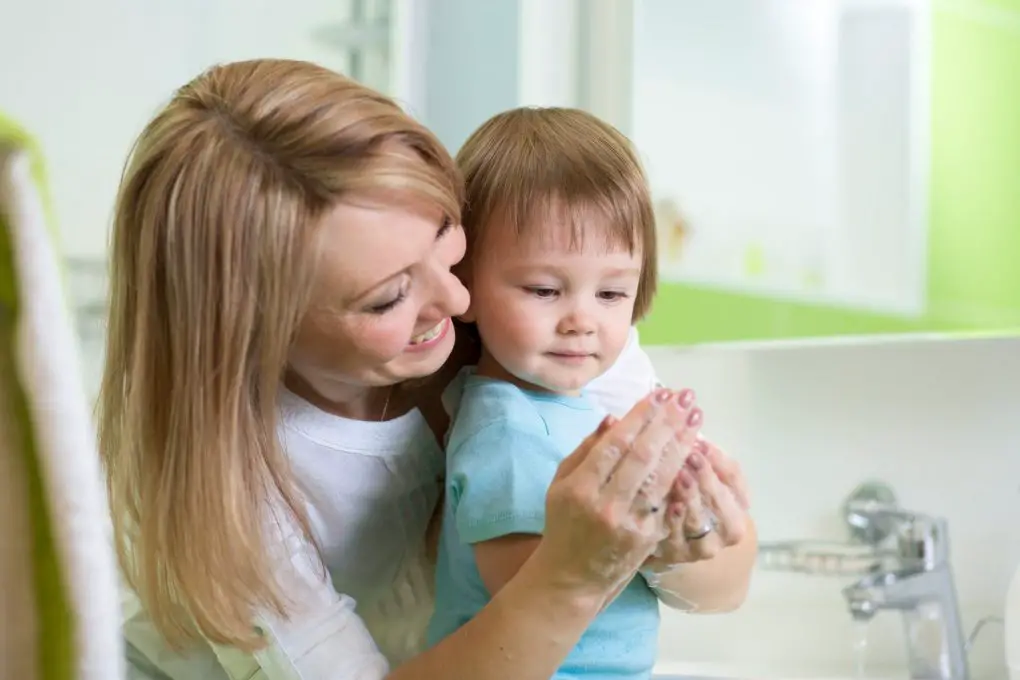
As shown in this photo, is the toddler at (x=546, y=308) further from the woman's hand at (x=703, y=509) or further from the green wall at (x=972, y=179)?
the green wall at (x=972, y=179)

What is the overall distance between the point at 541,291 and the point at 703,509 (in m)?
0.18

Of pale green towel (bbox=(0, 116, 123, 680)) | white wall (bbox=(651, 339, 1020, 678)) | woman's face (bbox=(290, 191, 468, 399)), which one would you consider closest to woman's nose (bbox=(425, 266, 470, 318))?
woman's face (bbox=(290, 191, 468, 399))

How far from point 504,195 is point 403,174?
0.28ft

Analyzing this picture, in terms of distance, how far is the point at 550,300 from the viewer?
0.68 m


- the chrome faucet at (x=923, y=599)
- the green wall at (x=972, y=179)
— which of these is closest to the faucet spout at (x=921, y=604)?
the chrome faucet at (x=923, y=599)

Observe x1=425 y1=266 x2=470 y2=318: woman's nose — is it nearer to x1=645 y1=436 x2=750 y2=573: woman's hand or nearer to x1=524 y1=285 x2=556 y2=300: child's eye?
x1=524 y1=285 x2=556 y2=300: child's eye

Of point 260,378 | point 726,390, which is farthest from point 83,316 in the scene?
point 726,390

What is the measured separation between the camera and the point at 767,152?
1282 mm

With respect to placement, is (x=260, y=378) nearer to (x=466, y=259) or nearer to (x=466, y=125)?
(x=466, y=259)

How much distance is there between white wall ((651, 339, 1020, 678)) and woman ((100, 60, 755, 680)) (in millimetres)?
638

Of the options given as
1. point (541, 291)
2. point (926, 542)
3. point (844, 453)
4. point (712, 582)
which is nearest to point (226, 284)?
point (541, 291)

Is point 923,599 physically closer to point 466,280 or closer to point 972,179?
point 972,179

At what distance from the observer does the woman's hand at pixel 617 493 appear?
545 mm

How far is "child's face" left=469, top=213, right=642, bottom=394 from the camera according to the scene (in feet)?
2.21
